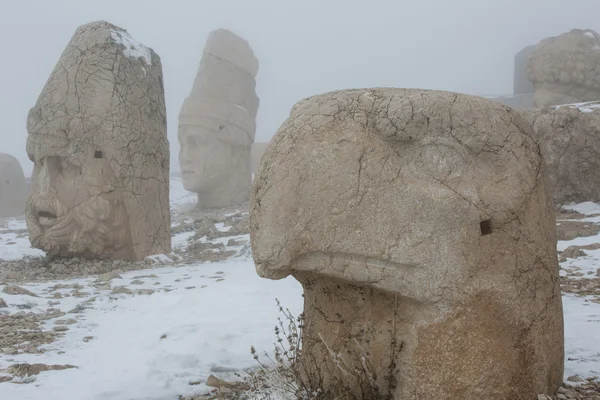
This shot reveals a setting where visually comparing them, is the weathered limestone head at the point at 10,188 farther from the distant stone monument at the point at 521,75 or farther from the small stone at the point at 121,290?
the distant stone monument at the point at 521,75

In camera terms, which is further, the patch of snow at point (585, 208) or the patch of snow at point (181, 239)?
the patch of snow at point (181, 239)

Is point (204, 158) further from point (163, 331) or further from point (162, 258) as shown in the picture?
point (163, 331)

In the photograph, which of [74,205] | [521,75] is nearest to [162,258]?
[74,205]

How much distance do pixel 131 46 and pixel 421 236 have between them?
552cm

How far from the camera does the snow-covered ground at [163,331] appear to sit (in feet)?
9.91

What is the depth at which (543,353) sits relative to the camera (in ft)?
8.23

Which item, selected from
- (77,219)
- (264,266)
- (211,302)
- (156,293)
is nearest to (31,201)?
(77,219)

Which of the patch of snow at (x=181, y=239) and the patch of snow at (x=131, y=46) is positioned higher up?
the patch of snow at (x=131, y=46)

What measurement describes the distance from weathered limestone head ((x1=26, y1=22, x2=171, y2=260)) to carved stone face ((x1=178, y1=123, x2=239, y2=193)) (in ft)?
18.8

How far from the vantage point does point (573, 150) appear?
7676 mm

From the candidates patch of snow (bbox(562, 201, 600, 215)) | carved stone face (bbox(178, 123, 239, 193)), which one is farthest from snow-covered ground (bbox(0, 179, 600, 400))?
carved stone face (bbox(178, 123, 239, 193))

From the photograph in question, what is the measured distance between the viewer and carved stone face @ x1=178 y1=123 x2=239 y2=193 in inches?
501

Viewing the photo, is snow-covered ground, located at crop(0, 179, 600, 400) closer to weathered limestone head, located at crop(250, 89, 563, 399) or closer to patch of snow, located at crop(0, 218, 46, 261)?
weathered limestone head, located at crop(250, 89, 563, 399)

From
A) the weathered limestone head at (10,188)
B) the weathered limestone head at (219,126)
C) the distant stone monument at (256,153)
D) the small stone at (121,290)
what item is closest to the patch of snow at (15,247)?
the small stone at (121,290)
